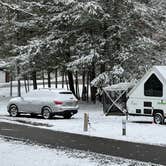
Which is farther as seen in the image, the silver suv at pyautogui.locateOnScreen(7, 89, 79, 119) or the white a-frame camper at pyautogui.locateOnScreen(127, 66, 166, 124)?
the silver suv at pyautogui.locateOnScreen(7, 89, 79, 119)

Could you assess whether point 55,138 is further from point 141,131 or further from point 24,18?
point 24,18

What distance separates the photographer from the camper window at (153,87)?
85.2ft

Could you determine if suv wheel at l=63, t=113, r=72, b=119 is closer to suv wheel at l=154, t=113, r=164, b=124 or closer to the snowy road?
suv wheel at l=154, t=113, r=164, b=124

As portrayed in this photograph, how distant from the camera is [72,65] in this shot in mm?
37812

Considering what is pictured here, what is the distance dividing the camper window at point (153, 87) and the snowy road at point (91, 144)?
653 cm

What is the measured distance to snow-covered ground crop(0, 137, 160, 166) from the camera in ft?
44.8

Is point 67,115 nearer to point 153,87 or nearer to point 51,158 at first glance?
point 153,87

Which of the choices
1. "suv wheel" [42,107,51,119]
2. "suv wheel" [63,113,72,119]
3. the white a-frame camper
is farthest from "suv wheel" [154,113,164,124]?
"suv wheel" [42,107,51,119]

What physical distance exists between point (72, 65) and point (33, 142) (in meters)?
19.9

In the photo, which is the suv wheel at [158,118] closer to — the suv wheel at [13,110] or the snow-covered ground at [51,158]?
the suv wheel at [13,110]

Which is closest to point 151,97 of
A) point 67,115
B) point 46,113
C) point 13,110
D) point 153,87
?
point 153,87

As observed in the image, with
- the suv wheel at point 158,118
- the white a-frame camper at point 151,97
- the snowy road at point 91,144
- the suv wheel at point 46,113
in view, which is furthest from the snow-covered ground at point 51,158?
the suv wheel at point 46,113

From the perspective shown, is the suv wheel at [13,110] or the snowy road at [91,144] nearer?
the snowy road at [91,144]

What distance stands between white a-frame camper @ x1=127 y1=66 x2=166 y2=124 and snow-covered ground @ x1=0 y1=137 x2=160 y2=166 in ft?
33.8
